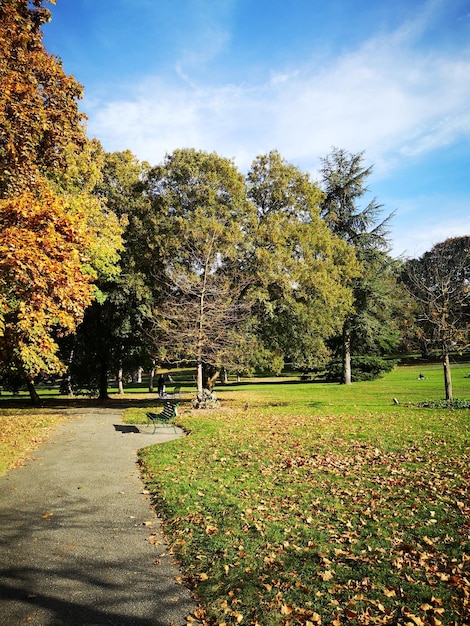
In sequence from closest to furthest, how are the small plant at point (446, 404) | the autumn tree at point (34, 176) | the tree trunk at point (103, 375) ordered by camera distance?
the autumn tree at point (34, 176) < the small plant at point (446, 404) < the tree trunk at point (103, 375)

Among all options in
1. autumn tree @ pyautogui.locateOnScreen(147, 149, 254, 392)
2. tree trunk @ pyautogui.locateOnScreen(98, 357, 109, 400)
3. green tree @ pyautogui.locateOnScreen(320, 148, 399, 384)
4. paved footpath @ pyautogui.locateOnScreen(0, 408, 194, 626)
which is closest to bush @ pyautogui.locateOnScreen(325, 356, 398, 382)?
green tree @ pyautogui.locateOnScreen(320, 148, 399, 384)

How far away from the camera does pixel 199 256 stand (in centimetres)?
2100

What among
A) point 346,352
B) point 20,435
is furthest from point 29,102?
point 346,352

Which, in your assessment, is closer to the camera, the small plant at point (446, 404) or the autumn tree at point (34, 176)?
the autumn tree at point (34, 176)

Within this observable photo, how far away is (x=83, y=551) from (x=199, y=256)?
16.5 metres

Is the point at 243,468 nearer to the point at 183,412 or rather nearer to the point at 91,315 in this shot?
the point at 183,412

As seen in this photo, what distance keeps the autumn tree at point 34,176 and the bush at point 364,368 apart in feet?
103

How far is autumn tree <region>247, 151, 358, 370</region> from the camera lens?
71.6 ft

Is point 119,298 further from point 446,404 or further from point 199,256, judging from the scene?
point 446,404

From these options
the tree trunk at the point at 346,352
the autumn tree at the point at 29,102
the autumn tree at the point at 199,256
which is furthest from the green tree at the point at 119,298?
the tree trunk at the point at 346,352

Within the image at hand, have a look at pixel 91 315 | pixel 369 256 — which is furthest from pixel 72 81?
pixel 369 256

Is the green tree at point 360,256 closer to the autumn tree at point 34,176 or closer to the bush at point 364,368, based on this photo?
the bush at point 364,368

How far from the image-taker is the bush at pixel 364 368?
1484 inches

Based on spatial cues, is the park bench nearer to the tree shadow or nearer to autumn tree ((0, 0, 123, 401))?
autumn tree ((0, 0, 123, 401))
